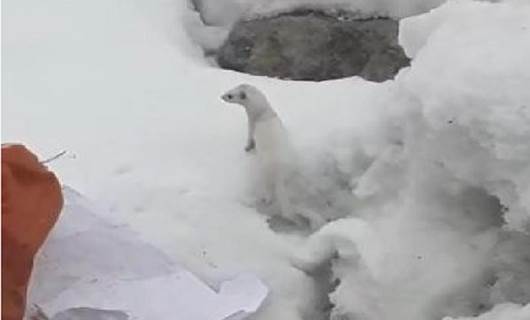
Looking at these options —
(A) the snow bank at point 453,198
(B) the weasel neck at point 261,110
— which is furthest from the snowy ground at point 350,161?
(B) the weasel neck at point 261,110

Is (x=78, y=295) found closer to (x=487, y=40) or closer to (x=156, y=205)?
(x=156, y=205)

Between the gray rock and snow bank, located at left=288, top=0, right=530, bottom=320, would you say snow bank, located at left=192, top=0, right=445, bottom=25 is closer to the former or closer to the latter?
the gray rock

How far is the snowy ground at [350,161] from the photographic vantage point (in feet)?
7.20

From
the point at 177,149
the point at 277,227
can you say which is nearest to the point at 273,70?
the point at 177,149

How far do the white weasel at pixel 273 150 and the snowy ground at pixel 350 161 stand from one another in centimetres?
7

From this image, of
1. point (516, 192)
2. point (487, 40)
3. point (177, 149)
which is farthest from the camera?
point (177, 149)

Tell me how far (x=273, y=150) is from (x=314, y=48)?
2.49 ft

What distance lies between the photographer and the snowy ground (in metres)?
2.19

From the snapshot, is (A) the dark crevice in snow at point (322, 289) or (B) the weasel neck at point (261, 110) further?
(B) the weasel neck at point (261, 110)

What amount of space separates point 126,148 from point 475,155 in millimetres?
890

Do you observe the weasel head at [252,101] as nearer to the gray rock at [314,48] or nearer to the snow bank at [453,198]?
the snow bank at [453,198]

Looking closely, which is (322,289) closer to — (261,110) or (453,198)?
(453,198)

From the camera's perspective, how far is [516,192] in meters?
2.12

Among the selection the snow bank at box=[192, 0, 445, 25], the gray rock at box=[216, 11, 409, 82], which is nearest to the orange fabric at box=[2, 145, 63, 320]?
the gray rock at box=[216, 11, 409, 82]
